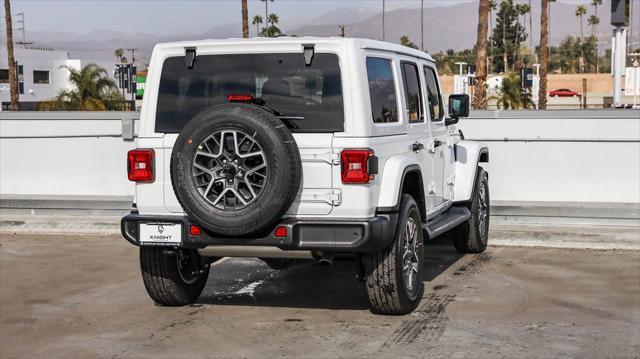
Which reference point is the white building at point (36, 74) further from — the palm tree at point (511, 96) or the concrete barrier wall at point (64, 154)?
the concrete barrier wall at point (64, 154)

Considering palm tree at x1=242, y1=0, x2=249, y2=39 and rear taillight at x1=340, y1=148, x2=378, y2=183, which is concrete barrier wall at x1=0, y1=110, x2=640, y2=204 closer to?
rear taillight at x1=340, y1=148, x2=378, y2=183

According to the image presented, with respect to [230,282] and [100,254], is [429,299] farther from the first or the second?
[100,254]

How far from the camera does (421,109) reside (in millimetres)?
8609

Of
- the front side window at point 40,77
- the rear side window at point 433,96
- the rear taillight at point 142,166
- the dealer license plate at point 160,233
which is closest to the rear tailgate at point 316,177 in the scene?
the dealer license plate at point 160,233

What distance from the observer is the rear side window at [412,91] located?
322 inches

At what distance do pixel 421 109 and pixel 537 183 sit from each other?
193 inches

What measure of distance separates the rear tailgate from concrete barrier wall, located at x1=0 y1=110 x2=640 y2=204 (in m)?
6.65

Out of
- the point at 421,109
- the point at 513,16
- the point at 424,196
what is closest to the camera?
the point at 424,196

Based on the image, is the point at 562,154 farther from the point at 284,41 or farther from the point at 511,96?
the point at 511,96

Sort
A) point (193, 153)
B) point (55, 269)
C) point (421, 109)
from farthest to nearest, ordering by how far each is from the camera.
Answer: point (55, 269) < point (421, 109) < point (193, 153)

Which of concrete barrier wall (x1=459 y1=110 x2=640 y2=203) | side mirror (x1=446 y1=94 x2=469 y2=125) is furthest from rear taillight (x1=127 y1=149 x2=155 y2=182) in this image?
concrete barrier wall (x1=459 y1=110 x2=640 y2=203)

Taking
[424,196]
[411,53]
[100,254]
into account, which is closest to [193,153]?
[424,196]

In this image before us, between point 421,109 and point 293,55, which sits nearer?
point 293,55

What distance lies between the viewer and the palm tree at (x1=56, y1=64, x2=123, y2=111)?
4909 centimetres
